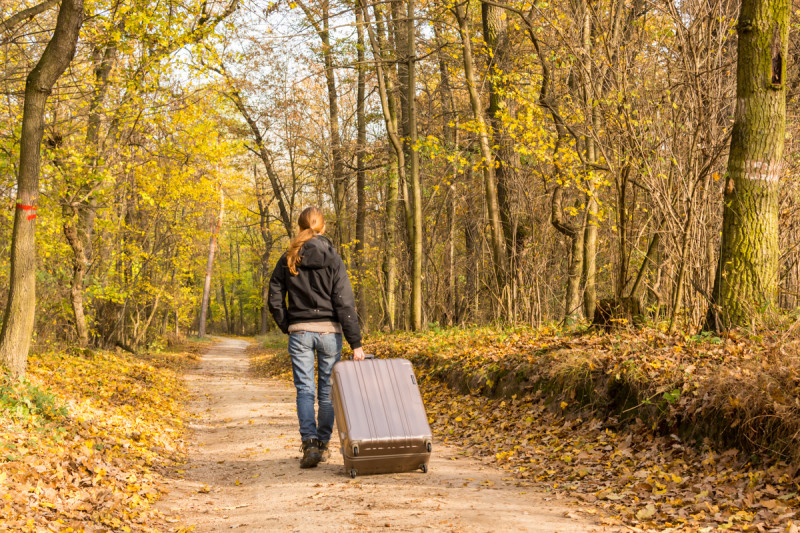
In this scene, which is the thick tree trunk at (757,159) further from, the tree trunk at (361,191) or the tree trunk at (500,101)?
the tree trunk at (361,191)

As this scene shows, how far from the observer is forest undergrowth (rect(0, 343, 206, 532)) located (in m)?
4.54

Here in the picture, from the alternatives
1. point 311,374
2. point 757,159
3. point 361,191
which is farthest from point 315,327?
point 361,191

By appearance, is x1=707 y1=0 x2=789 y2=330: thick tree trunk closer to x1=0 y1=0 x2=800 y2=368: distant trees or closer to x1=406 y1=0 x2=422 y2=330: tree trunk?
x1=0 y1=0 x2=800 y2=368: distant trees

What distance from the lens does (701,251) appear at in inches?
320

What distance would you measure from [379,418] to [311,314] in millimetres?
→ 1196

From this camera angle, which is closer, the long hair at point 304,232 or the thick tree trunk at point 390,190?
the long hair at point 304,232

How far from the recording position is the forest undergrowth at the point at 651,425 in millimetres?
4457

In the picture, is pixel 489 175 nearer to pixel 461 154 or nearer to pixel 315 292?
pixel 461 154

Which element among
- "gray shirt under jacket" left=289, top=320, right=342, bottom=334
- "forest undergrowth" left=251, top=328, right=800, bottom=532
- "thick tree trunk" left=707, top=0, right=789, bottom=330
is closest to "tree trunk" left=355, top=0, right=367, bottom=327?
"forest undergrowth" left=251, top=328, right=800, bottom=532

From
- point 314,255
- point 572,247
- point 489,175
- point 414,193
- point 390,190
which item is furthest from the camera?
point 390,190

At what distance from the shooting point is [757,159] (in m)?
6.73

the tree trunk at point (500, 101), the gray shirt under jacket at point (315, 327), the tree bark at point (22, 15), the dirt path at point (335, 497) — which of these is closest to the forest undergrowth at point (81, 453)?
the dirt path at point (335, 497)

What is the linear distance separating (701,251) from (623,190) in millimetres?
1448

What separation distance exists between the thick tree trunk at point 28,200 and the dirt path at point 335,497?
2.71m
